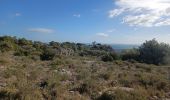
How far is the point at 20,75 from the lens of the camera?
1292cm

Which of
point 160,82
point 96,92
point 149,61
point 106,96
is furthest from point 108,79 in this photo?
point 149,61

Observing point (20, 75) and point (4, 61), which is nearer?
point (20, 75)

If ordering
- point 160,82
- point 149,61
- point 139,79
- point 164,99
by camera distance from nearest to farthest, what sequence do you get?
point 164,99
point 160,82
point 139,79
point 149,61

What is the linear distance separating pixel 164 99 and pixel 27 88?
4.82m

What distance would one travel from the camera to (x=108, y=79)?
14070 millimetres

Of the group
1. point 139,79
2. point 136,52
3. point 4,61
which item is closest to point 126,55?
point 136,52

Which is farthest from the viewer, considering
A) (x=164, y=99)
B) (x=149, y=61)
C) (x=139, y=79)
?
(x=149, y=61)

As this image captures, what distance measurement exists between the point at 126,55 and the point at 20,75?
31.2m

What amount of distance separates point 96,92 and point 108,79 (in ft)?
12.0

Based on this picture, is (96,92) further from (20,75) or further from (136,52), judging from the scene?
(136,52)

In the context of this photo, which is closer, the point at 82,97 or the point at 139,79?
the point at 82,97

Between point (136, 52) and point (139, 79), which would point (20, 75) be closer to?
point (139, 79)

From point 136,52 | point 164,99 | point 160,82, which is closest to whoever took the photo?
point 164,99

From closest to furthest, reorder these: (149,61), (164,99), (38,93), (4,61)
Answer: (38,93)
(164,99)
(4,61)
(149,61)
